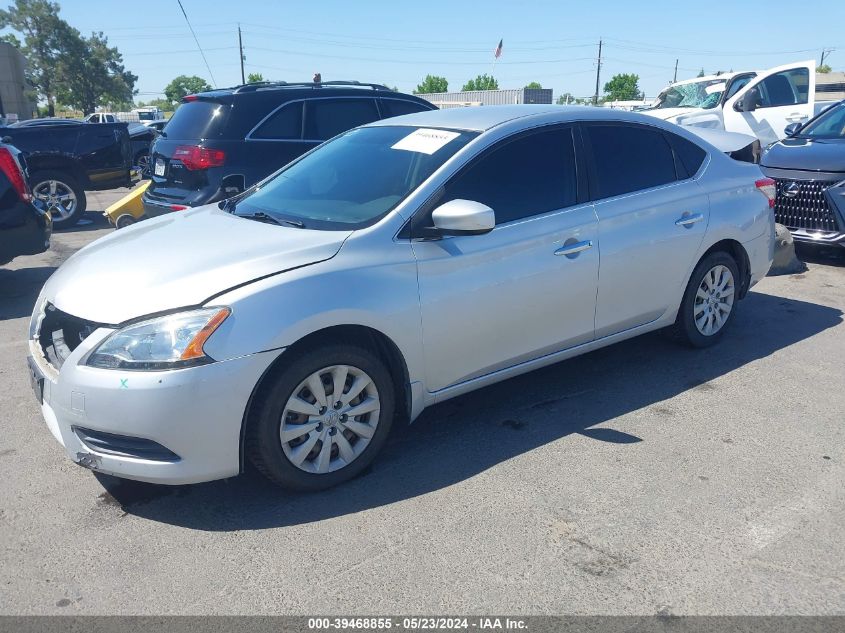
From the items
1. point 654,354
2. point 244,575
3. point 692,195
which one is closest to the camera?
point 244,575

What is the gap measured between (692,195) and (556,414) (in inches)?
72.1

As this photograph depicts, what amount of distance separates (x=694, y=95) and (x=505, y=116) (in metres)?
10.9

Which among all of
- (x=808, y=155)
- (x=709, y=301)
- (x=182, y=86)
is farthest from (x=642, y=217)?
(x=182, y=86)

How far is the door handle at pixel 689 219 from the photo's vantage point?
4.89m

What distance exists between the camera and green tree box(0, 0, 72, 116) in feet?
236

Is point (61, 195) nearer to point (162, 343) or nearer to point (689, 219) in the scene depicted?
point (162, 343)

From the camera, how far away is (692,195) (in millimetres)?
5020

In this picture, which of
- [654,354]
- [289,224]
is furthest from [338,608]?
[654,354]

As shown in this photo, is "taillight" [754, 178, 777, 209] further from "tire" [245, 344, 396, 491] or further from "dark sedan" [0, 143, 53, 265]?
"dark sedan" [0, 143, 53, 265]

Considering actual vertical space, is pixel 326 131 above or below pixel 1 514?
above

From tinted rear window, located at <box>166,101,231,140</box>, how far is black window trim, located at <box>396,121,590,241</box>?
4.24 meters

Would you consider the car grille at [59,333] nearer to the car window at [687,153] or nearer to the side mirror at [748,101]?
the car window at [687,153]

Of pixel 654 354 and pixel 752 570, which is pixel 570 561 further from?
pixel 654 354

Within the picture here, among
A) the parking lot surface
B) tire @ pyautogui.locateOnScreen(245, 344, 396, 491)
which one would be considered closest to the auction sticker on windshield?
tire @ pyautogui.locateOnScreen(245, 344, 396, 491)
